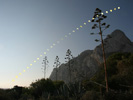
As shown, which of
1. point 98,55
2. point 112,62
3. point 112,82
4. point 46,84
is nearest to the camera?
point 112,82

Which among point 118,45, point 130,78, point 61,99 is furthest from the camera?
point 118,45

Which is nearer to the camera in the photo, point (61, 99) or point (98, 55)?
point (61, 99)

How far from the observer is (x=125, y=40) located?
84.4m

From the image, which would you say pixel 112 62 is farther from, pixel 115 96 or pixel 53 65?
Answer: pixel 115 96

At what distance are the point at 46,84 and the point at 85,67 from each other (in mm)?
52413

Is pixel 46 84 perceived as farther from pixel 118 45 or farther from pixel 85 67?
pixel 118 45

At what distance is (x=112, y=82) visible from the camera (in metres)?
23.0

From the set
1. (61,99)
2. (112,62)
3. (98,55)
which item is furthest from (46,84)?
(98,55)

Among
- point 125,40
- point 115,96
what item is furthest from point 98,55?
point 115,96

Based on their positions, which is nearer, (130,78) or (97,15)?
(97,15)

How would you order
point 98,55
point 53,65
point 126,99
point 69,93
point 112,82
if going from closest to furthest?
point 126,99, point 69,93, point 112,82, point 53,65, point 98,55

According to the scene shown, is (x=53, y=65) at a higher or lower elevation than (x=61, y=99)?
higher

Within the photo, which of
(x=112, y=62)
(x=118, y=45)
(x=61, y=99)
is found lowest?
(x=61, y=99)

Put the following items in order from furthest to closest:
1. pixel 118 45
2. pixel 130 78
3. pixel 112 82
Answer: pixel 118 45
pixel 112 82
pixel 130 78
